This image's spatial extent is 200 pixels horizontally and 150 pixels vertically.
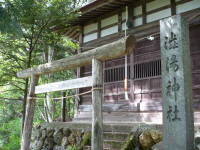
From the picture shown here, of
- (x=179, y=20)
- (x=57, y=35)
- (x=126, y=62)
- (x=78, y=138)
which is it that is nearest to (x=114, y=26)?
(x=126, y=62)

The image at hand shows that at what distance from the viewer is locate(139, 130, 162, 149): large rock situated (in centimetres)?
658

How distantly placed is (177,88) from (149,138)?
6.95 ft

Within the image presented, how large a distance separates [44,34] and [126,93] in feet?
13.7

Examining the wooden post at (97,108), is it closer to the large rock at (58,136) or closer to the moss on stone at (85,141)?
the moss on stone at (85,141)

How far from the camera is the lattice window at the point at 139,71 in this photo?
9227 millimetres

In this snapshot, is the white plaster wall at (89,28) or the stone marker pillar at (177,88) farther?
the white plaster wall at (89,28)

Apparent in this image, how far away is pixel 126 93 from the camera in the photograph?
32.1ft

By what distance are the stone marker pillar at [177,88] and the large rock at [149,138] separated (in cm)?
144

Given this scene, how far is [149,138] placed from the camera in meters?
6.70

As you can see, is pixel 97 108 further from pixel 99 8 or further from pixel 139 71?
pixel 99 8

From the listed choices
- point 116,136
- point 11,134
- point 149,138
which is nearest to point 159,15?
point 116,136

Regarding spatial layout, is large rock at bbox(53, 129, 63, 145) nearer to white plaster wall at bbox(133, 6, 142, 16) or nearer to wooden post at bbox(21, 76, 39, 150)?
wooden post at bbox(21, 76, 39, 150)

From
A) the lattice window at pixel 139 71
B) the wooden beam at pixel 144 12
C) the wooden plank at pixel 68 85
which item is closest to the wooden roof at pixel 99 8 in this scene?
the wooden beam at pixel 144 12

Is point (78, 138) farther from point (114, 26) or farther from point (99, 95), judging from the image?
point (114, 26)
